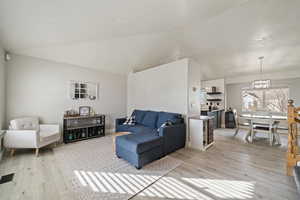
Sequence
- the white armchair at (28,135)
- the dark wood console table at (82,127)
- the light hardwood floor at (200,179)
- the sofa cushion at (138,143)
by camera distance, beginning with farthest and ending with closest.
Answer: the dark wood console table at (82,127), the white armchair at (28,135), the sofa cushion at (138,143), the light hardwood floor at (200,179)

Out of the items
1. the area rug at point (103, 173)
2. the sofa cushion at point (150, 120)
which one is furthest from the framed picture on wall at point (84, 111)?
the sofa cushion at point (150, 120)

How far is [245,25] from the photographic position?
2766 millimetres

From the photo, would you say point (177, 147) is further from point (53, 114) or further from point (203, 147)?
point (53, 114)

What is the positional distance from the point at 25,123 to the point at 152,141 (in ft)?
10.7

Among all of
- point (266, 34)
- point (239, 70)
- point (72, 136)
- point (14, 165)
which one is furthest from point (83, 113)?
point (239, 70)

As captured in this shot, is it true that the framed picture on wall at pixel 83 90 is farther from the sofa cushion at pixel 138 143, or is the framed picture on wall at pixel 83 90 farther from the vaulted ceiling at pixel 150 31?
the sofa cushion at pixel 138 143

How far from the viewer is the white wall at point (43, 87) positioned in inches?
125

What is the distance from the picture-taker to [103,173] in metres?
2.14

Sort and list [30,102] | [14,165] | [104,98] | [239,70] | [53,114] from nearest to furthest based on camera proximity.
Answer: [14,165]
[30,102]
[53,114]
[104,98]
[239,70]

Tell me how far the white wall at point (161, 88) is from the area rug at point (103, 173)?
1.70 metres

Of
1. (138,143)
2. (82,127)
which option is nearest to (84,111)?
(82,127)

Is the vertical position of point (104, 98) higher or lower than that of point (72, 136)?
higher

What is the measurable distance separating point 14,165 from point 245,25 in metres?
5.60

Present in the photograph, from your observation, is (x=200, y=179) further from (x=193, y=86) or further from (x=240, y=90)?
(x=240, y=90)
